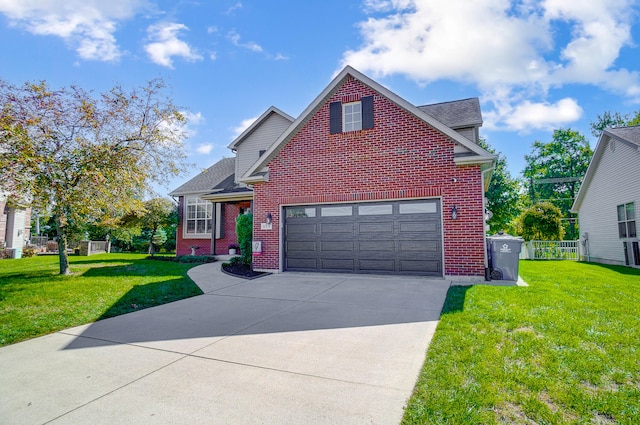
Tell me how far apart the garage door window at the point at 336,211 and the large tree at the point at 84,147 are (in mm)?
5542

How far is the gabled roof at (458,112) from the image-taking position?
11682 mm

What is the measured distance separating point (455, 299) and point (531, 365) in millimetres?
2909

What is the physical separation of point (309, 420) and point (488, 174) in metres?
9.60

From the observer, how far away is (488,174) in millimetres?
9953

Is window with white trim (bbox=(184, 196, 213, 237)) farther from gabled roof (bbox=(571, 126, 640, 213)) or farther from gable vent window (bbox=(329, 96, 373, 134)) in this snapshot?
gabled roof (bbox=(571, 126, 640, 213))

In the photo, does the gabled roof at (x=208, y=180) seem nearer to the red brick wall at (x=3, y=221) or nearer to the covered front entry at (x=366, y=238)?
the covered front entry at (x=366, y=238)

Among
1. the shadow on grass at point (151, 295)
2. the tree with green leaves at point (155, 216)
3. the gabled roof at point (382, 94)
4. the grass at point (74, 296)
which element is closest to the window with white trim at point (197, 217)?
the tree with green leaves at point (155, 216)

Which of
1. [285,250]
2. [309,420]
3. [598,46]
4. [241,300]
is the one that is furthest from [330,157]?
[598,46]

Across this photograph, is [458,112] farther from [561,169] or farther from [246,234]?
[561,169]

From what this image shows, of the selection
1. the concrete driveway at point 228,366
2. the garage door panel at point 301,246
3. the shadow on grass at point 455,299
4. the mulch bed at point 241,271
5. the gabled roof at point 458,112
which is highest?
the gabled roof at point 458,112

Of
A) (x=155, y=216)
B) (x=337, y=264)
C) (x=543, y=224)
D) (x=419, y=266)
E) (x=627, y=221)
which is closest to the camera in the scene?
(x=419, y=266)

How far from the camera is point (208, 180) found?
17.8 metres

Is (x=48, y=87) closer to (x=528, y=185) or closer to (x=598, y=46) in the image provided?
(x=598, y=46)

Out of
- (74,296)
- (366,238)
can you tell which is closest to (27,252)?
(74,296)
